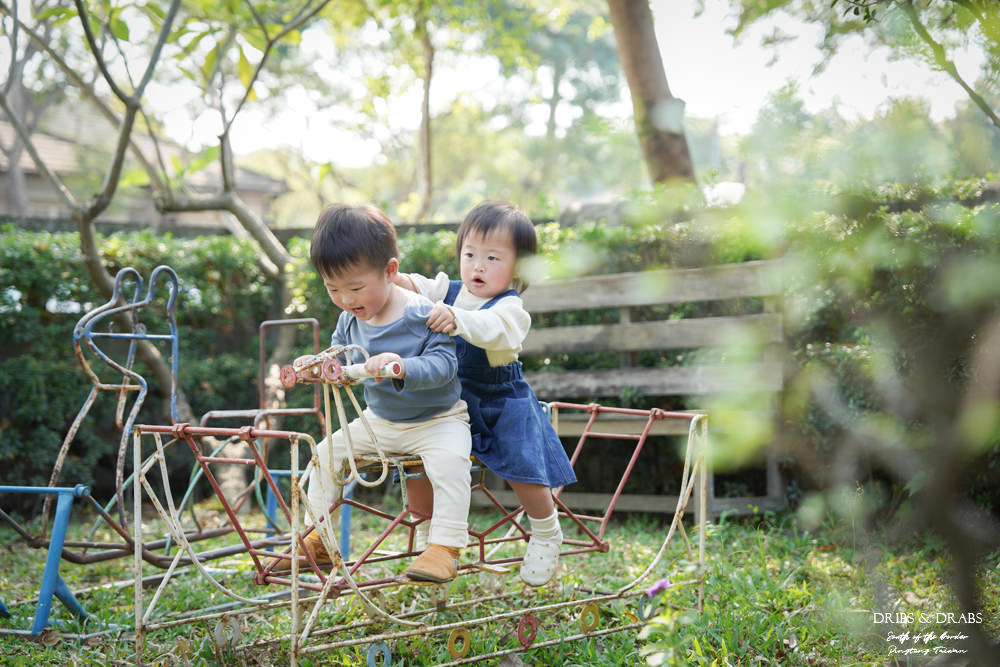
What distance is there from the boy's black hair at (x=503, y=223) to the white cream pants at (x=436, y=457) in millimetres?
510

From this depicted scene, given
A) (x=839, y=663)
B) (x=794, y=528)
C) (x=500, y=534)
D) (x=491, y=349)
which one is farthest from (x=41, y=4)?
(x=839, y=663)

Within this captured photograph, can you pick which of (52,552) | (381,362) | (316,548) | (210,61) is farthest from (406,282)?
(210,61)

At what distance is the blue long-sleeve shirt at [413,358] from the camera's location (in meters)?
2.05

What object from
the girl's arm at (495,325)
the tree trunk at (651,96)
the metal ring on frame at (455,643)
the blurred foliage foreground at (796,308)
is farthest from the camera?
the tree trunk at (651,96)

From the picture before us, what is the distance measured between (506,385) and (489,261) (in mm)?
391

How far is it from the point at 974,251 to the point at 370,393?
8.51 feet

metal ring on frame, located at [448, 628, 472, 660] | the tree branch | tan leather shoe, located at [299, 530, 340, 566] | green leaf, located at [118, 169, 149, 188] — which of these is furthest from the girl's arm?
green leaf, located at [118, 169, 149, 188]

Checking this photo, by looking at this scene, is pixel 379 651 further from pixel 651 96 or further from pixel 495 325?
pixel 651 96

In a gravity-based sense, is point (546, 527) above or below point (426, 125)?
below

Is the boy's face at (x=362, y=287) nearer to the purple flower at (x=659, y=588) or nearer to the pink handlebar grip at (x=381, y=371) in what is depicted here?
the pink handlebar grip at (x=381, y=371)

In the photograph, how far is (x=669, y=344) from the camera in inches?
171

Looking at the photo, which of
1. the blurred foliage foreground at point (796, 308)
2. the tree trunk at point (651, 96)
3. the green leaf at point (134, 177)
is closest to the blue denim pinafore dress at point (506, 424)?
the blurred foliage foreground at point (796, 308)

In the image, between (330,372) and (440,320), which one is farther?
(440,320)

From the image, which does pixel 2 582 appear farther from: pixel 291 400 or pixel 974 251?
pixel 974 251
